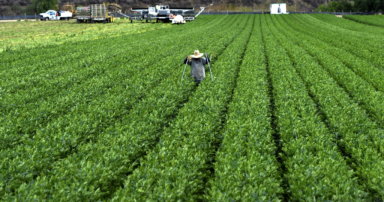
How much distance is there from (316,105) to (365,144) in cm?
321

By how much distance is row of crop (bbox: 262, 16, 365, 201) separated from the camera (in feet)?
17.3

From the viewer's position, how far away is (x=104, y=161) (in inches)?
246

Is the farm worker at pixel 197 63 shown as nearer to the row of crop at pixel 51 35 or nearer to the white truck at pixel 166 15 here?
the row of crop at pixel 51 35

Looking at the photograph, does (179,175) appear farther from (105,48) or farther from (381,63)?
(105,48)

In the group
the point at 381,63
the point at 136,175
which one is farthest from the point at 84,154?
the point at 381,63

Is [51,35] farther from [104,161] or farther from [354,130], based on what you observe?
[354,130]

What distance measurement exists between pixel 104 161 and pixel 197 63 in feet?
24.4

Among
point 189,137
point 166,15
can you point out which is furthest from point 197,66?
point 166,15

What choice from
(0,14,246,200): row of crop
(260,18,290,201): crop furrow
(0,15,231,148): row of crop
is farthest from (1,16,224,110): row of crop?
(260,18,290,201): crop furrow

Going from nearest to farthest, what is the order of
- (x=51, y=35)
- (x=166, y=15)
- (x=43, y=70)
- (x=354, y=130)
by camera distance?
(x=354, y=130), (x=43, y=70), (x=51, y=35), (x=166, y=15)

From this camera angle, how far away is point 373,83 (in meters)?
12.8

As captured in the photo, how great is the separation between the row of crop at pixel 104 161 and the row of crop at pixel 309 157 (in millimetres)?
3072

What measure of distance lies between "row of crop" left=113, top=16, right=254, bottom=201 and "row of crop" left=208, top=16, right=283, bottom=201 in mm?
297

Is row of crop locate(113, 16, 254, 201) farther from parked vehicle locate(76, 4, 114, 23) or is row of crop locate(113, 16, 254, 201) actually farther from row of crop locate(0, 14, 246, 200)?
parked vehicle locate(76, 4, 114, 23)
